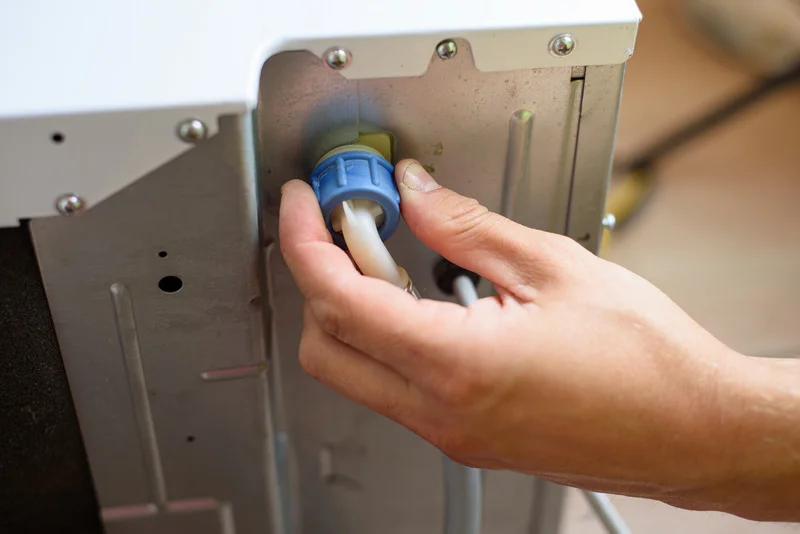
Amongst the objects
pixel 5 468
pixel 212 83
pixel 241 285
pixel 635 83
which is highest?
pixel 212 83

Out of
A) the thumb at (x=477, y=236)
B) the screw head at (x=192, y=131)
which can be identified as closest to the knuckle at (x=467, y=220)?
the thumb at (x=477, y=236)

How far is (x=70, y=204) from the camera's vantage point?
0.36 metres

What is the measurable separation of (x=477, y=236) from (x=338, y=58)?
109mm

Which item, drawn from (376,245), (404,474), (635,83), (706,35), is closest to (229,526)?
(404,474)

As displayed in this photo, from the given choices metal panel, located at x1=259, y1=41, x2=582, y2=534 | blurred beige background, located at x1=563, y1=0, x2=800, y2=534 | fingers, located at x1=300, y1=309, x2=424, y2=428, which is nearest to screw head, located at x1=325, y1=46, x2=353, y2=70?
metal panel, located at x1=259, y1=41, x2=582, y2=534

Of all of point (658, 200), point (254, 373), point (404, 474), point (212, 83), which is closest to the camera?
point (212, 83)

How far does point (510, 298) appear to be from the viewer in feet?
1.31

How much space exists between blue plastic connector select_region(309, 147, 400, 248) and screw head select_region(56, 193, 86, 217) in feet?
0.37

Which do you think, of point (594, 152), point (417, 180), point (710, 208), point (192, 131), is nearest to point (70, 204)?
point (192, 131)

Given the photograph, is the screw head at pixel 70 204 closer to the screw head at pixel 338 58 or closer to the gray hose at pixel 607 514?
the screw head at pixel 338 58

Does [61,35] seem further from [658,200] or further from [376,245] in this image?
[658,200]

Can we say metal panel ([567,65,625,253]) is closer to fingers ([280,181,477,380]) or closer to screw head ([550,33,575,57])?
screw head ([550,33,575,57])

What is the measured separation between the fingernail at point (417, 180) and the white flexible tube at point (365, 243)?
0.02 m

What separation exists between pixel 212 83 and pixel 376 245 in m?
0.11
